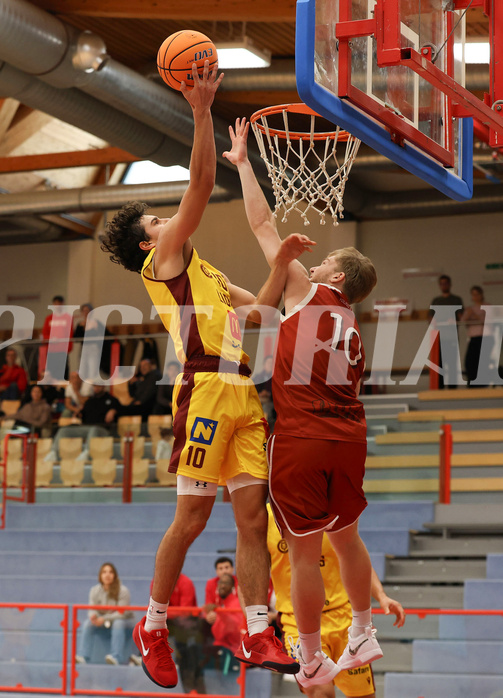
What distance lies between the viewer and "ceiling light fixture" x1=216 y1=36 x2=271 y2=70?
35.9 feet

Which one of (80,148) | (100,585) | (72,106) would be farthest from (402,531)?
(80,148)

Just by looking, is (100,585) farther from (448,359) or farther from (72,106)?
(448,359)

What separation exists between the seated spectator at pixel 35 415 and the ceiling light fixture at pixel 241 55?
5.77 metres

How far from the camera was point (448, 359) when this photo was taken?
1541 centimetres

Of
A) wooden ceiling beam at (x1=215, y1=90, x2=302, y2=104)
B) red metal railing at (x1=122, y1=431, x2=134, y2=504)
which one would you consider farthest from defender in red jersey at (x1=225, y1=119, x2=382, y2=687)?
red metal railing at (x1=122, y1=431, x2=134, y2=504)

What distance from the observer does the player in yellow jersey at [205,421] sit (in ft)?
15.9

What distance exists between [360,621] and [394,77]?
2.84 meters

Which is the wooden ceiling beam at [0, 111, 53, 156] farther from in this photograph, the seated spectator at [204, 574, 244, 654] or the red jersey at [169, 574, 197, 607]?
the seated spectator at [204, 574, 244, 654]

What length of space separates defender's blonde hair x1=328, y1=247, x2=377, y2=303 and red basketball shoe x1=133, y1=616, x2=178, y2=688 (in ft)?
6.44

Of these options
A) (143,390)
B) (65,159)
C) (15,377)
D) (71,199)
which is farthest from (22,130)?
(143,390)

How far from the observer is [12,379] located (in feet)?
57.1

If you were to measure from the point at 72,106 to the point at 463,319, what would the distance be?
24.0 ft

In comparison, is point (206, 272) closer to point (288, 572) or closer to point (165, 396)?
point (288, 572)

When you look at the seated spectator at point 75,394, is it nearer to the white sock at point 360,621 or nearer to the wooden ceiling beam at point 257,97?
the wooden ceiling beam at point 257,97
